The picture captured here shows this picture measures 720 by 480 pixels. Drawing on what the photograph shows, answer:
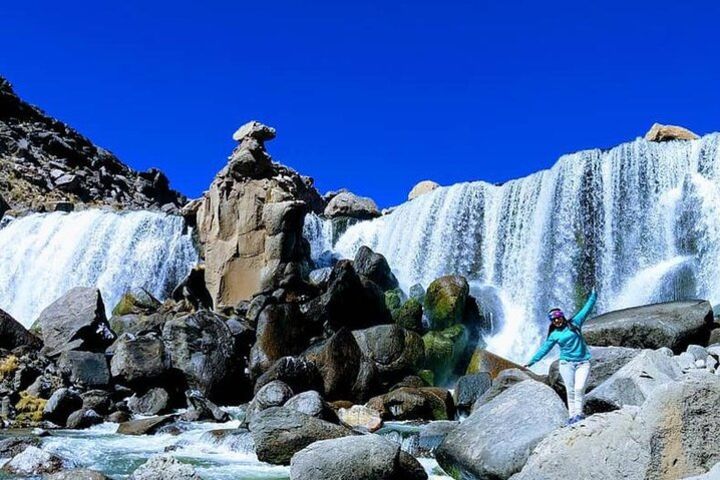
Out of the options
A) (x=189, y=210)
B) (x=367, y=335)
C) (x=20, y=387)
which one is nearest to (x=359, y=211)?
(x=189, y=210)

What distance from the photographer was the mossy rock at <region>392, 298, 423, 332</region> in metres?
27.4

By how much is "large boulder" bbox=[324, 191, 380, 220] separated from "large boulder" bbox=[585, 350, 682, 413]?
4108 cm

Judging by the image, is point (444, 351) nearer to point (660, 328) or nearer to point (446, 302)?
point (446, 302)

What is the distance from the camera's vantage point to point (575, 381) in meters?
11.3

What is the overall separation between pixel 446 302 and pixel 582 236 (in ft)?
23.9

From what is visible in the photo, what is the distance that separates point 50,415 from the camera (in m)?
19.3

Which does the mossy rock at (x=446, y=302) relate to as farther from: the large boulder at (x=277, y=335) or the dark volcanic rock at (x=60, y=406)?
the dark volcanic rock at (x=60, y=406)

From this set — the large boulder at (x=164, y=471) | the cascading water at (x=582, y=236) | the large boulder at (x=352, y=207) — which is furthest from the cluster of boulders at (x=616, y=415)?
the large boulder at (x=352, y=207)

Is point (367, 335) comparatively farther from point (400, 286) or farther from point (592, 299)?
point (592, 299)

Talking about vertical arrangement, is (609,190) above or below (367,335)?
above

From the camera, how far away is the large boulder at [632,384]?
1159 cm

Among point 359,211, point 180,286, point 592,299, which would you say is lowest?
point 592,299

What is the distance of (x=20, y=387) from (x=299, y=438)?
11.7 meters

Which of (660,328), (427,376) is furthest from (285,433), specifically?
(660,328)
